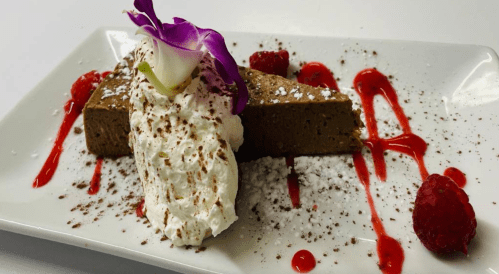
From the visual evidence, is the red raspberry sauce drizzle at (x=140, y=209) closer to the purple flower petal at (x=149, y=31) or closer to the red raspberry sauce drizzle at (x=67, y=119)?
the red raspberry sauce drizzle at (x=67, y=119)

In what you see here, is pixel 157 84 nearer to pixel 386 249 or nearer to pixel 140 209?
pixel 140 209

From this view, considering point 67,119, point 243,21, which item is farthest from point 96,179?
point 243,21

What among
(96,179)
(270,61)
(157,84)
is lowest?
(96,179)

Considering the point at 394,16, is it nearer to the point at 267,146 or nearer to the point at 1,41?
the point at 267,146

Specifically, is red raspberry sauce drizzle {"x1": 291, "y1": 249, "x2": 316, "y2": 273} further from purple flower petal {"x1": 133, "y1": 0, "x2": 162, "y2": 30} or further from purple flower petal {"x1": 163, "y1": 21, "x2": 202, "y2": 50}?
purple flower petal {"x1": 133, "y1": 0, "x2": 162, "y2": 30}

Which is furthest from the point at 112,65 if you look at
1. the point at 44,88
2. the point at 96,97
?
the point at 96,97

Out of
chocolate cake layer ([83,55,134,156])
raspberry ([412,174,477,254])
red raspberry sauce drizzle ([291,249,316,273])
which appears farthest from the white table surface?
red raspberry sauce drizzle ([291,249,316,273])
